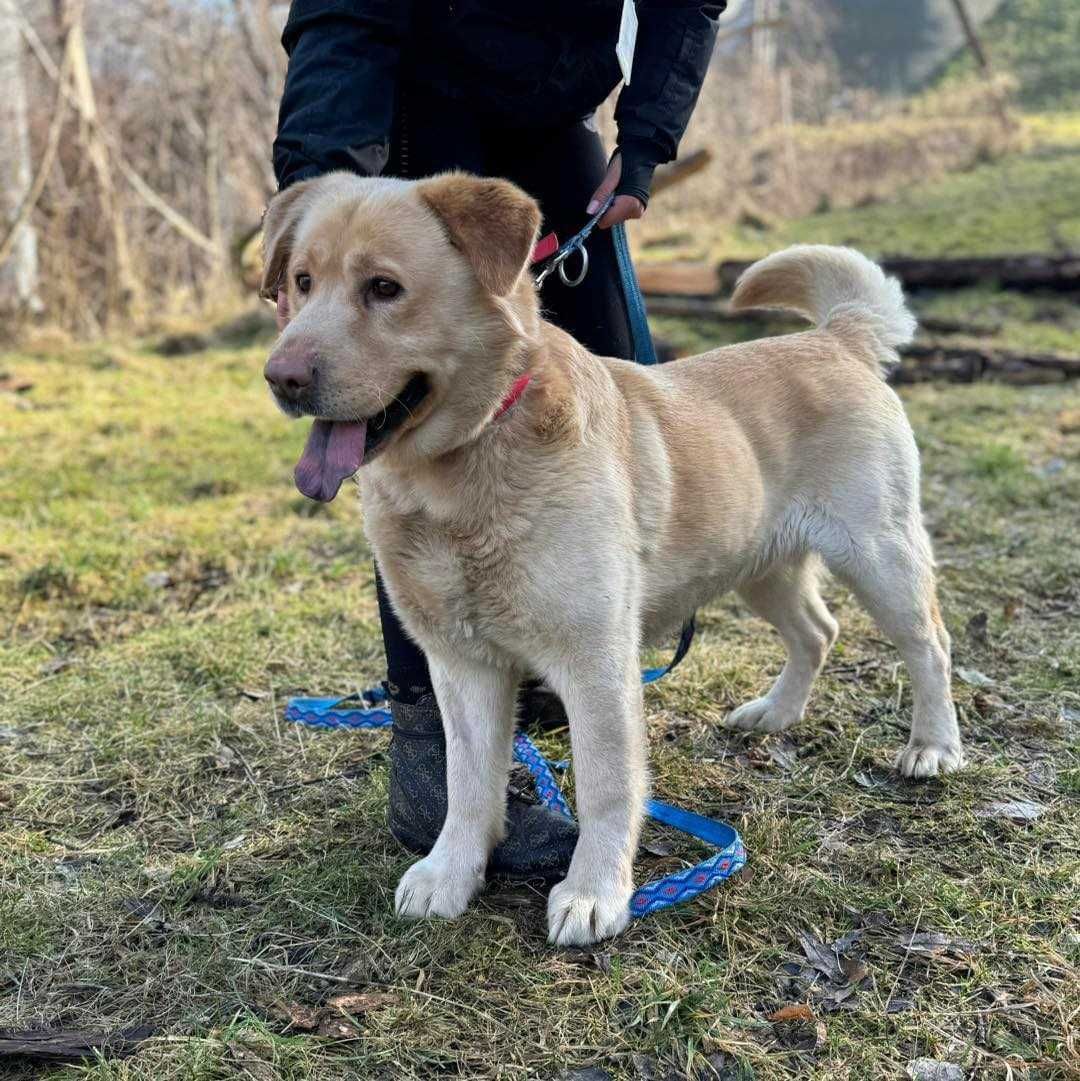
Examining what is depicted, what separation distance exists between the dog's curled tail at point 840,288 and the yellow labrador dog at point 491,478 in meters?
0.70

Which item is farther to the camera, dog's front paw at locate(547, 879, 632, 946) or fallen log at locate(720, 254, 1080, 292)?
fallen log at locate(720, 254, 1080, 292)

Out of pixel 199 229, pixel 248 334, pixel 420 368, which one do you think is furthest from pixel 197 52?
pixel 420 368

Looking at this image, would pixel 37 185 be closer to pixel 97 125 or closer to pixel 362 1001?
pixel 97 125

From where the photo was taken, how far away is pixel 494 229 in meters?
2.23

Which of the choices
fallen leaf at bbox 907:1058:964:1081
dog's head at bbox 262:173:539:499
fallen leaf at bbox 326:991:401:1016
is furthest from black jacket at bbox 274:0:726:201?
fallen leaf at bbox 907:1058:964:1081

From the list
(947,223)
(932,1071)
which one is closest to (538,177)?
(932,1071)

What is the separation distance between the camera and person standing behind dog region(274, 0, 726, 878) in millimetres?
2480

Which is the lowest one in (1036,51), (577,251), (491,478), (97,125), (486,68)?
(491,478)

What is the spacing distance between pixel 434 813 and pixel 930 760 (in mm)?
1350

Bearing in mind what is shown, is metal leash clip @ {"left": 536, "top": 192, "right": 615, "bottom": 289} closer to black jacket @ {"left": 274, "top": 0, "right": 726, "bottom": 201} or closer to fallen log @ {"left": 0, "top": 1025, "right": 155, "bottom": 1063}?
black jacket @ {"left": 274, "top": 0, "right": 726, "bottom": 201}

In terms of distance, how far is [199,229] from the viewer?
13.6 metres

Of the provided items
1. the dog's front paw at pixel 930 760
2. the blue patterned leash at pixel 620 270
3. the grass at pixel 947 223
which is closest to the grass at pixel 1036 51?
the grass at pixel 947 223

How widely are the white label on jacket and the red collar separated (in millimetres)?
908

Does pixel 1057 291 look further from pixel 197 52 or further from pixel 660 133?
pixel 197 52
